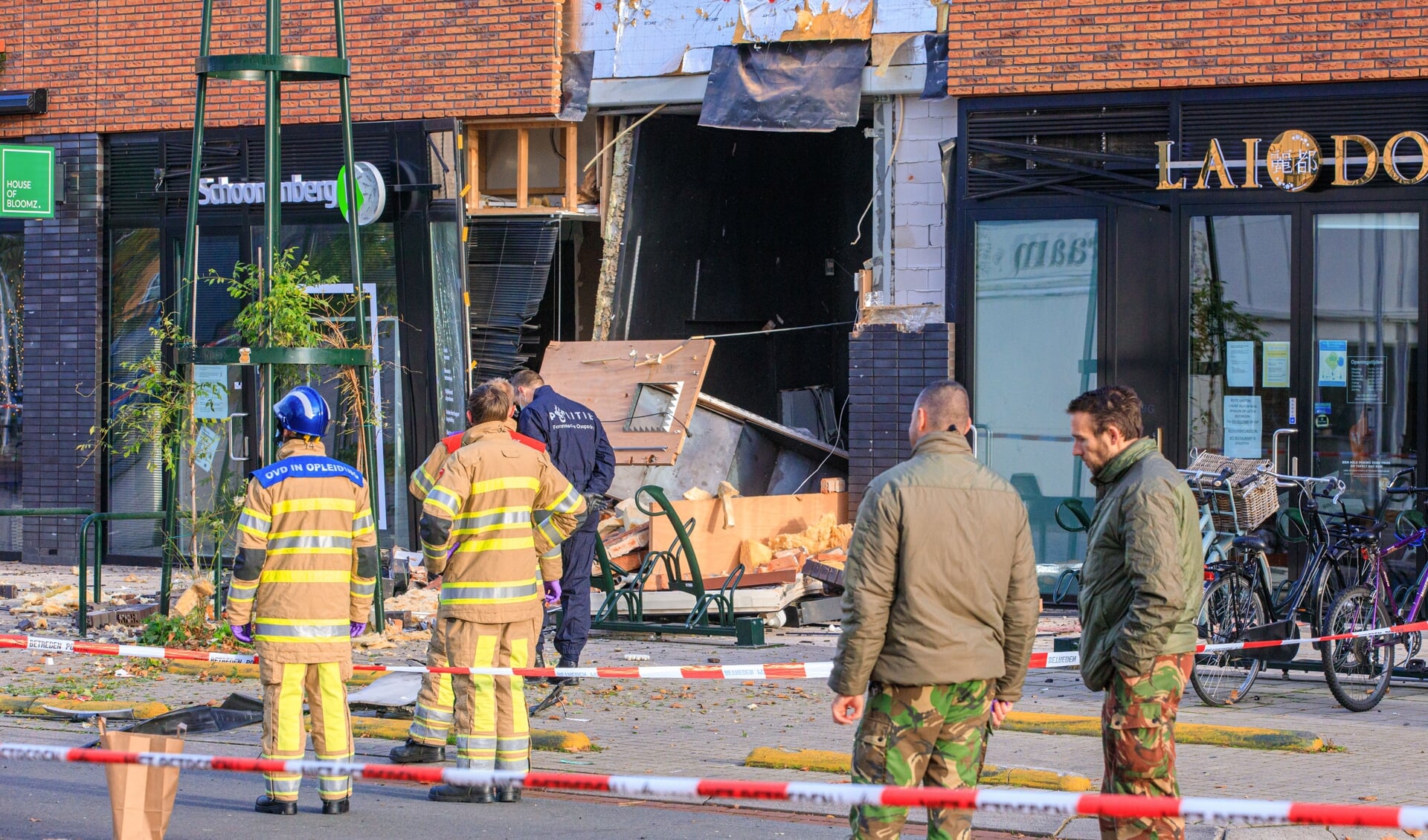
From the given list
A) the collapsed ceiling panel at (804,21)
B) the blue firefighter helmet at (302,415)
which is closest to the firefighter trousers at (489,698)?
the blue firefighter helmet at (302,415)

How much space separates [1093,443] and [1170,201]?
791 centimetres

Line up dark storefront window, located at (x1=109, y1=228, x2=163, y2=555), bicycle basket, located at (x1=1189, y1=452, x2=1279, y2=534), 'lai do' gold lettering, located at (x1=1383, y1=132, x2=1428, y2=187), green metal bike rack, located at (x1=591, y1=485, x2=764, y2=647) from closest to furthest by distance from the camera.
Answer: bicycle basket, located at (x1=1189, y1=452, x2=1279, y2=534), green metal bike rack, located at (x1=591, y1=485, x2=764, y2=647), 'lai do' gold lettering, located at (x1=1383, y1=132, x2=1428, y2=187), dark storefront window, located at (x1=109, y1=228, x2=163, y2=555)

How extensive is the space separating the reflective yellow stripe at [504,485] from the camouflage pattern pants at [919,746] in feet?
7.84

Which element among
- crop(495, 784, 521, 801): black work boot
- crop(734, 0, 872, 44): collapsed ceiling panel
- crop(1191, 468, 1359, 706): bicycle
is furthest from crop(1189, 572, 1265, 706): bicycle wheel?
crop(734, 0, 872, 44): collapsed ceiling panel

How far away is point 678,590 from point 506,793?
16.1 feet

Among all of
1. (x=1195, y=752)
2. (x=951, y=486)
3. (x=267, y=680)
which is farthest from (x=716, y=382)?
(x=951, y=486)

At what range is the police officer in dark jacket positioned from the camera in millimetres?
9039

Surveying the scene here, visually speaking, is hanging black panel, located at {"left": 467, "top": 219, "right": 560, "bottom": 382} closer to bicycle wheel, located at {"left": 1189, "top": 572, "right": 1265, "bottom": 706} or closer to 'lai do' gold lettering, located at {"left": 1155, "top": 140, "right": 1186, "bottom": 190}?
'lai do' gold lettering, located at {"left": 1155, "top": 140, "right": 1186, "bottom": 190}

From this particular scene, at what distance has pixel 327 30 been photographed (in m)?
14.8

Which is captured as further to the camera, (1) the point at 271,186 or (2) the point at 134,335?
(2) the point at 134,335

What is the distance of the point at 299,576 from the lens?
6254 mm

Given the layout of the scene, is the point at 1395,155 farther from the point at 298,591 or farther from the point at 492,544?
the point at 298,591

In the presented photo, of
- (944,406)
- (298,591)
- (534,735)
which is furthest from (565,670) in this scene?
(944,406)

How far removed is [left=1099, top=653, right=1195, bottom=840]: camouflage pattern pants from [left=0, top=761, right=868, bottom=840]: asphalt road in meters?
1.56
